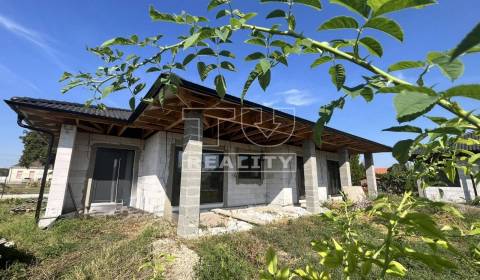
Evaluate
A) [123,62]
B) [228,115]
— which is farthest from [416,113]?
[228,115]

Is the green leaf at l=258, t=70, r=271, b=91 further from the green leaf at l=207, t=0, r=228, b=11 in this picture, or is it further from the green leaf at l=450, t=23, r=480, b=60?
the green leaf at l=450, t=23, r=480, b=60

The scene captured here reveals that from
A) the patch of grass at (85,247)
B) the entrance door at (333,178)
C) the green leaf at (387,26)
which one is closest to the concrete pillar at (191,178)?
the patch of grass at (85,247)

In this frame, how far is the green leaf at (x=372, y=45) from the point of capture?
553 millimetres

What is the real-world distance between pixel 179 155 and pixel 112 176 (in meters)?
2.53

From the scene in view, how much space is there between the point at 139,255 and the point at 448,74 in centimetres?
437

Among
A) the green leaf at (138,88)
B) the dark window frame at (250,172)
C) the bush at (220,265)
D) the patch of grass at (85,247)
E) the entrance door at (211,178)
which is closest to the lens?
the green leaf at (138,88)

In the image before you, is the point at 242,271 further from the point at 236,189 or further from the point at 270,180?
the point at 270,180

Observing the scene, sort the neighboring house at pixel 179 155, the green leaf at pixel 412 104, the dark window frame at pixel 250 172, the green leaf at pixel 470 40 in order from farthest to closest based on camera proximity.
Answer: the dark window frame at pixel 250 172
the neighboring house at pixel 179 155
the green leaf at pixel 412 104
the green leaf at pixel 470 40

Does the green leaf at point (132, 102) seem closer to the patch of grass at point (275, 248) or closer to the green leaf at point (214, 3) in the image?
the green leaf at point (214, 3)

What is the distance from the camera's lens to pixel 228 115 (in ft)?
20.1

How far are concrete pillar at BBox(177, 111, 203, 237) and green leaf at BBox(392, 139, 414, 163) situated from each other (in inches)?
191

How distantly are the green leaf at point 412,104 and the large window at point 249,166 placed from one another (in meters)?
8.89

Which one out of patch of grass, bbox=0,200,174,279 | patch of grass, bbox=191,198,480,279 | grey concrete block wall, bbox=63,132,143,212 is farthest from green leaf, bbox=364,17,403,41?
grey concrete block wall, bbox=63,132,143,212

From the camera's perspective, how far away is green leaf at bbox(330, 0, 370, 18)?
1.52 feet
